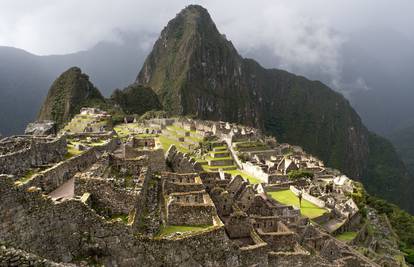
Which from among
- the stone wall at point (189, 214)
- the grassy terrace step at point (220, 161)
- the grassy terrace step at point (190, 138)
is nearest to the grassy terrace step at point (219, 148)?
the grassy terrace step at point (190, 138)

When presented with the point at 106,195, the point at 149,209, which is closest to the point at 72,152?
the point at 149,209

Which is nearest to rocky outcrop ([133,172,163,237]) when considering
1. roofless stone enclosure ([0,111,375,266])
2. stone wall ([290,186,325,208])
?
roofless stone enclosure ([0,111,375,266])

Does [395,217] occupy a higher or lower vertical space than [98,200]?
lower

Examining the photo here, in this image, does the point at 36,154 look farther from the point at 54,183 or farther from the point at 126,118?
the point at 126,118

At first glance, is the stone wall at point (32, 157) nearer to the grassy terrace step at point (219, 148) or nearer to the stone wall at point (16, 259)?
the stone wall at point (16, 259)

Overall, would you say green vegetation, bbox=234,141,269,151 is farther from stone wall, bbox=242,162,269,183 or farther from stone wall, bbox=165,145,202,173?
stone wall, bbox=165,145,202,173

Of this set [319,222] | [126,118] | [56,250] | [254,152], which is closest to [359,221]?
[319,222]
